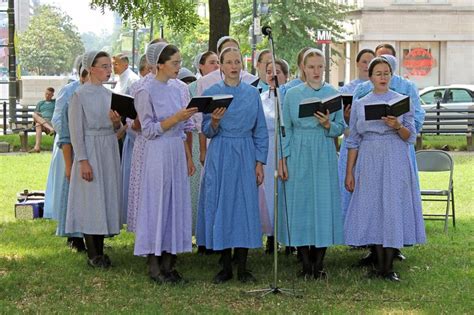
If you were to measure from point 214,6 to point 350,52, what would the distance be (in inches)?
1713

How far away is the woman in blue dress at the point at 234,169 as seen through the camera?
9930 millimetres

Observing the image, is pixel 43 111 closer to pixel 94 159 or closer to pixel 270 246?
pixel 270 246

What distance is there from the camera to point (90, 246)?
429 inches

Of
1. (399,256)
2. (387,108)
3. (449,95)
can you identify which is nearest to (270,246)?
(399,256)

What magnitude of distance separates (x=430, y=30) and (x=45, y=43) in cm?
5113

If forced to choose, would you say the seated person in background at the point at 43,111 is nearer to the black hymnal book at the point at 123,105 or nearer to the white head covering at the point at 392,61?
the black hymnal book at the point at 123,105

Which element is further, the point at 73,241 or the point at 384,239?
the point at 73,241

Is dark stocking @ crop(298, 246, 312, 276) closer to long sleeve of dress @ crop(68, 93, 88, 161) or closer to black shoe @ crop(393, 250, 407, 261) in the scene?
black shoe @ crop(393, 250, 407, 261)

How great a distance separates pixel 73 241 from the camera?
12.2 metres

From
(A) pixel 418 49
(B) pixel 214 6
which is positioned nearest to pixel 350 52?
(A) pixel 418 49

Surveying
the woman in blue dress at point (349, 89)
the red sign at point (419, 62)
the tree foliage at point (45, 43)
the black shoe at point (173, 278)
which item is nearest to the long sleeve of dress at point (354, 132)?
the woman in blue dress at point (349, 89)

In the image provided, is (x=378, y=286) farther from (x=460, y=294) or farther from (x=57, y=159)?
(x=57, y=159)

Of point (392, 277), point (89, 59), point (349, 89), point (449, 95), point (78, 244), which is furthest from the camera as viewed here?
point (449, 95)

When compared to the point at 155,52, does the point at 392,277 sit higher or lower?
lower
